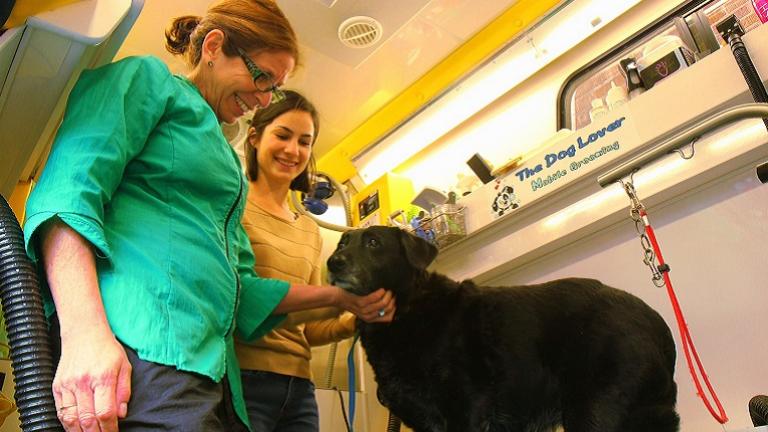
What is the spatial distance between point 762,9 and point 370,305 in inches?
53.7

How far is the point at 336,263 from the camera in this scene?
1.46m

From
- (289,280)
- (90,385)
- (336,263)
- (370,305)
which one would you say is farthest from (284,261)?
(90,385)

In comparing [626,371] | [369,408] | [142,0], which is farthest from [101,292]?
[369,408]

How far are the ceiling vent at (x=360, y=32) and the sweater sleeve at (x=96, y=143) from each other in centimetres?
163

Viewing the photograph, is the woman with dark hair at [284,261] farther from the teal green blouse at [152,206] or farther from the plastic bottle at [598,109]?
the plastic bottle at [598,109]

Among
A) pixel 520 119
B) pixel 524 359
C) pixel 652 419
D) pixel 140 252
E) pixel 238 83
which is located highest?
pixel 520 119

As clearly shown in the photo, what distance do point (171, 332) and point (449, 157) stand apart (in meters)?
2.07

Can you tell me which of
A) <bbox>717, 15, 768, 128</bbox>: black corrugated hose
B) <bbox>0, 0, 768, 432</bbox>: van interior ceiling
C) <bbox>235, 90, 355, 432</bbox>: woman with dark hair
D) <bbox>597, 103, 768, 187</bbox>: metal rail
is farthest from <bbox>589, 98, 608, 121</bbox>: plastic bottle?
<bbox>235, 90, 355, 432</bbox>: woman with dark hair

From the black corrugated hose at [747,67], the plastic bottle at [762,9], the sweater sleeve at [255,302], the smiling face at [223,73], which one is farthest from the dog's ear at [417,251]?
the plastic bottle at [762,9]

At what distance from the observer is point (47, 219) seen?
671 millimetres

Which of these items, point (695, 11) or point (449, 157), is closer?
point (695, 11)

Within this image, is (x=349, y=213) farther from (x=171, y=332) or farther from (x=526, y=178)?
(x=171, y=332)

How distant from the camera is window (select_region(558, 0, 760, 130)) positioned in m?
1.74

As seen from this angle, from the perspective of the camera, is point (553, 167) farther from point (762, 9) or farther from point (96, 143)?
point (96, 143)
